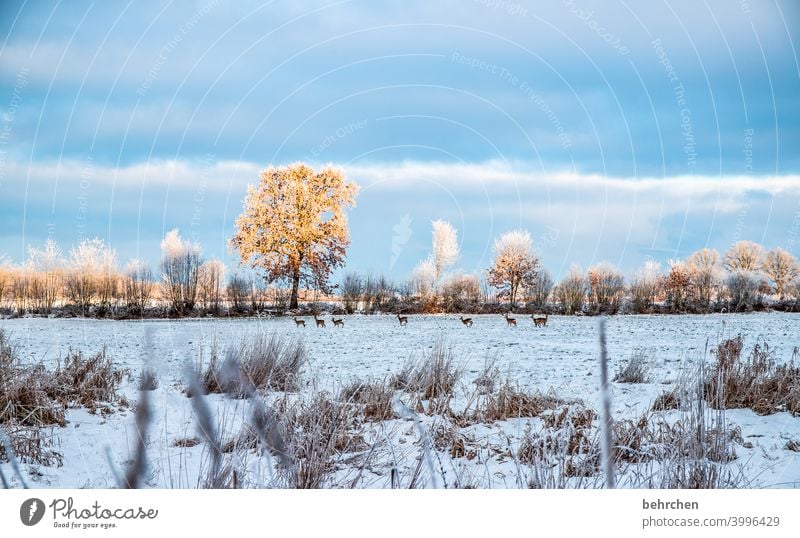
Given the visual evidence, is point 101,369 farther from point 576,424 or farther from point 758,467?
point 758,467

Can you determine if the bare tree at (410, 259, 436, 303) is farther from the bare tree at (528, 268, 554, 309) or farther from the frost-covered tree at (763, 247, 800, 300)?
the frost-covered tree at (763, 247, 800, 300)

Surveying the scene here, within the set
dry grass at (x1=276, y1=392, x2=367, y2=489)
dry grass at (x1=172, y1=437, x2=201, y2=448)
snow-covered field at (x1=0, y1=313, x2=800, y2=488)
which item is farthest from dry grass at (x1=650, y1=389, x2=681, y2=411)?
dry grass at (x1=172, y1=437, x2=201, y2=448)

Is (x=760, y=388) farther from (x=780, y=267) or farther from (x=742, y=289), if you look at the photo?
(x=742, y=289)

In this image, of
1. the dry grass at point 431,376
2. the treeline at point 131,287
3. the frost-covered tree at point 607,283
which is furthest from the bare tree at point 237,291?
the dry grass at point 431,376

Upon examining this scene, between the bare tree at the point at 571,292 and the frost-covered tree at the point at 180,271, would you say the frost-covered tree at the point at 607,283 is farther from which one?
the frost-covered tree at the point at 180,271

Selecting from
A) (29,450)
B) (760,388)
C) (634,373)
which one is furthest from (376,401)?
(760,388)
